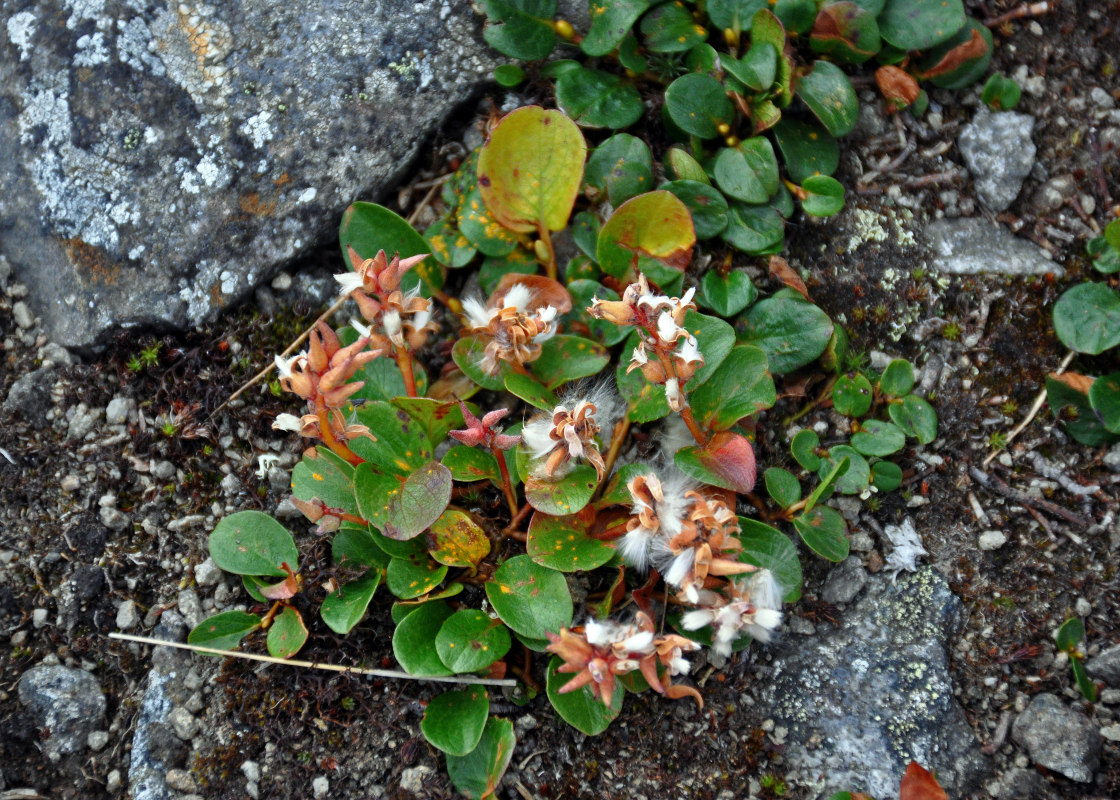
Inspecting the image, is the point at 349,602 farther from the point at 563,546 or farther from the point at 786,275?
the point at 786,275

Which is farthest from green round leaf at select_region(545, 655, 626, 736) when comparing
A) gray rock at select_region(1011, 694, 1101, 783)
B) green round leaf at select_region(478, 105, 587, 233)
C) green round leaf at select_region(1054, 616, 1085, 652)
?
green round leaf at select_region(478, 105, 587, 233)

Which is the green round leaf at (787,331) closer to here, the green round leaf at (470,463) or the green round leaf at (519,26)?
the green round leaf at (470,463)

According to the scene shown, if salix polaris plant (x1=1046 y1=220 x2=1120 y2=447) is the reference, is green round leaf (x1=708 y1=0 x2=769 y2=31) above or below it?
above

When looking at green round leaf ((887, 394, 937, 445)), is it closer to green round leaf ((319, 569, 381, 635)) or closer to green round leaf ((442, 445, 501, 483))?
green round leaf ((442, 445, 501, 483))

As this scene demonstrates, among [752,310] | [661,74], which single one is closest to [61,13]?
[661,74]

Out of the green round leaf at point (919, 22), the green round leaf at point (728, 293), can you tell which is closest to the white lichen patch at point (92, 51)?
the green round leaf at point (728, 293)

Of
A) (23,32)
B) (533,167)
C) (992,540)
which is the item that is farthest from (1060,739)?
(23,32)
